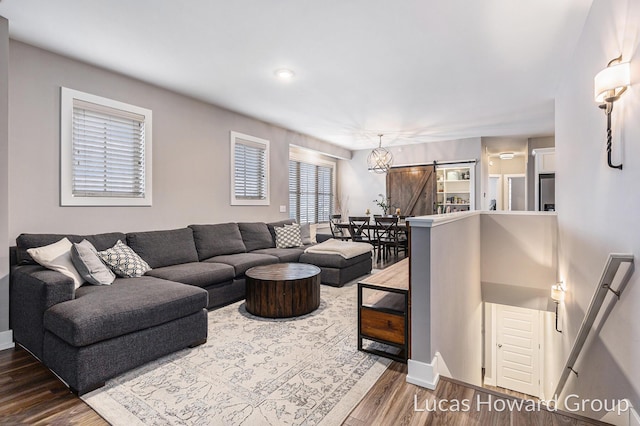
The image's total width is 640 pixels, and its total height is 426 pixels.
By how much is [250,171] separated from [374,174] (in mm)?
4120

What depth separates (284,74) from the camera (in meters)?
3.70

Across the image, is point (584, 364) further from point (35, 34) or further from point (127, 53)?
point (35, 34)

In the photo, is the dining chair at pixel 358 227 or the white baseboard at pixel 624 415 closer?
the white baseboard at pixel 624 415

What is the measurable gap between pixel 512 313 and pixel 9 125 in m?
6.84

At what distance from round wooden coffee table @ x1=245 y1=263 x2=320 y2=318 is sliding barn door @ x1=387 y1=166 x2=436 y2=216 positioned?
518 cm

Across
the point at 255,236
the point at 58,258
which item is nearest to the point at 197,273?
the point at 58,258

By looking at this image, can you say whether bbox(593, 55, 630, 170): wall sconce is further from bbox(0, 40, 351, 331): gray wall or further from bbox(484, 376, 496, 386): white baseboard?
bbox(484, 376, 496, 386): white baseboard

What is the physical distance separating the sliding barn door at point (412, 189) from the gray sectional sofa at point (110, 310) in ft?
18.0

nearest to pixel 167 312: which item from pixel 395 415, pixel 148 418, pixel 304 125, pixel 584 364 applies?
pixel 148 418

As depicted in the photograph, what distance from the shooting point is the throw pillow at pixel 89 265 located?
8.82ft

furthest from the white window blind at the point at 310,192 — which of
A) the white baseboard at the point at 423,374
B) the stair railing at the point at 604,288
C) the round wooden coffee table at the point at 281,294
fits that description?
the stair railing at the point at 604,288

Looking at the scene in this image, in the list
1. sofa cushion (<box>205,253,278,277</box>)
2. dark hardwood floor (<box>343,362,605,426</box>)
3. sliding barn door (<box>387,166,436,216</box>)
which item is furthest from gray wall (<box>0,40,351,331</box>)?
sliding barn door (<box>387,166,436,216</box>)

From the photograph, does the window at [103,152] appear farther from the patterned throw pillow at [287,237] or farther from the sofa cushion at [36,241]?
the patterned throw pillow at [287,237]

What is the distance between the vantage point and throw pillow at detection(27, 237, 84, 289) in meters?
2.55
